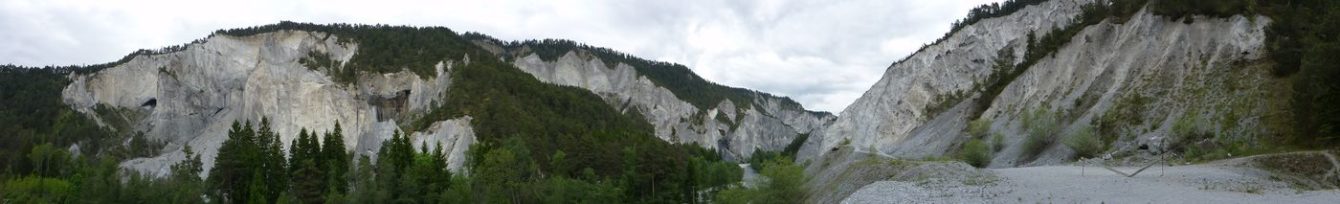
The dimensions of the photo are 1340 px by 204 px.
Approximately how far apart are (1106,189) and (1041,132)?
97.8 feet

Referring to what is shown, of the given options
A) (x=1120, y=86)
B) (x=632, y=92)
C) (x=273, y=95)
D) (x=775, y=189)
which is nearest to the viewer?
(x=775, y=189)

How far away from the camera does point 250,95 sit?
363 feet

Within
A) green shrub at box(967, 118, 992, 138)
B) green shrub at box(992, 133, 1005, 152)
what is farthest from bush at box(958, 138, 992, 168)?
green shrub at box(967, 118, 992, 138)

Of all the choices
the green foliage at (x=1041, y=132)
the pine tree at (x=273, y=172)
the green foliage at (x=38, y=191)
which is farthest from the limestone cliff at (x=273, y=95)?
the green foliage at (x=1041, y=132)

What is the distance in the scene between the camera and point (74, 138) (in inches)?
4564

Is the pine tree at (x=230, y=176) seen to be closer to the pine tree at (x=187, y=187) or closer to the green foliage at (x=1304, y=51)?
the pine tree at (x=187, y=187)

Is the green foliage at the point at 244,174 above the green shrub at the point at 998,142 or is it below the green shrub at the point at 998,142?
below

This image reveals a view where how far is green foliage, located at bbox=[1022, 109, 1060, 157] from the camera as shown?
53.1 metres

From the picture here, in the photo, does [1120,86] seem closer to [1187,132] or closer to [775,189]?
[1187,132]

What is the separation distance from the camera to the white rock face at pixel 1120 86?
146ft

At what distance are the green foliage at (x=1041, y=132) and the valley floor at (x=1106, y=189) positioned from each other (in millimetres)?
20544

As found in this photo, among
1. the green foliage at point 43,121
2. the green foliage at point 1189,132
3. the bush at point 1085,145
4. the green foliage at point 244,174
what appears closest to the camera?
the green foliage at point 1189,132

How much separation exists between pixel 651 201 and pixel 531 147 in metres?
31.2

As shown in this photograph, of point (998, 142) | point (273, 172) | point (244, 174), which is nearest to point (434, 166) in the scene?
point (273, 172)
